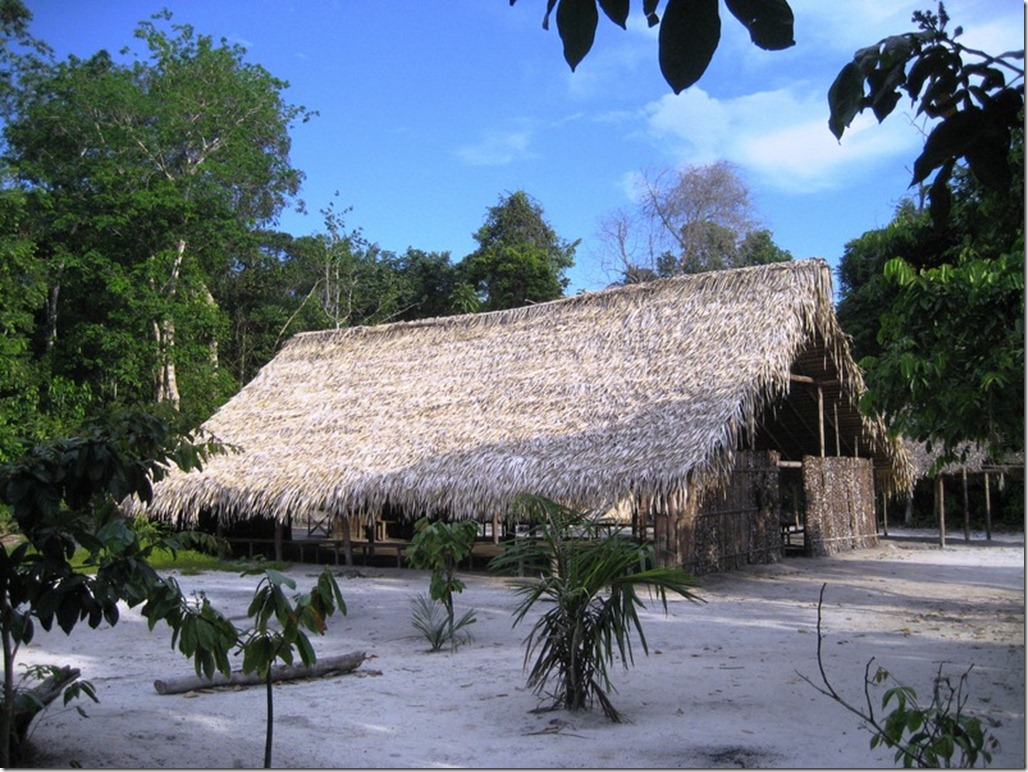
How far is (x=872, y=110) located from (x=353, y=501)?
10.1m

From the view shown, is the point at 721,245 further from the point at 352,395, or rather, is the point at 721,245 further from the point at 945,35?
the point at 945,35

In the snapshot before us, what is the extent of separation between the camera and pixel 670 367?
1138 cm

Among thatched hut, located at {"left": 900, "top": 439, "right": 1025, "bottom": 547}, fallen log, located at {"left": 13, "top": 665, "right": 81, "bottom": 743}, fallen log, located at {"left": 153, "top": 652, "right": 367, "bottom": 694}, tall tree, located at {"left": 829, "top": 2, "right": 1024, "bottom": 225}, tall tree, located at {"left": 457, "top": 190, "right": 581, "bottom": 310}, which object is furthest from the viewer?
tall tree, located at {"left": 457, "top": 190, "right": 581, "bottom": 310}

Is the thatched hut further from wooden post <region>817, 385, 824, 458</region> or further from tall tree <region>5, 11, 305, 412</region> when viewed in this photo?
tall tree <region>5, 11, 305, 412</region>

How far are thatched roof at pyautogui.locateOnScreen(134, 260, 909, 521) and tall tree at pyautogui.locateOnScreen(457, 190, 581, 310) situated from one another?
8096 millimetres

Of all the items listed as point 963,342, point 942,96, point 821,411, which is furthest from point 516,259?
point 942,96

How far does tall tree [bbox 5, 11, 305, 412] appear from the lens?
17.3 metres

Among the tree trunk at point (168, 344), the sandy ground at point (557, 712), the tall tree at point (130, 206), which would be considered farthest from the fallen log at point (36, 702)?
the tree trunk at point (168, 344)

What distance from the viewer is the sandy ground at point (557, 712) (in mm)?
3885

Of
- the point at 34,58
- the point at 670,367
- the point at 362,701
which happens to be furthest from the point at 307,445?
the point at 34,58

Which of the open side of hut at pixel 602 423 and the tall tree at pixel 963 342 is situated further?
the open side of hut at pixel 602 423

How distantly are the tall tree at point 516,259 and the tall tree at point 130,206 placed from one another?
22.5ft

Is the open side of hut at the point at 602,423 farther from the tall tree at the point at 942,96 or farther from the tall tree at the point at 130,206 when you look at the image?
the tall tree at the point at 942,96

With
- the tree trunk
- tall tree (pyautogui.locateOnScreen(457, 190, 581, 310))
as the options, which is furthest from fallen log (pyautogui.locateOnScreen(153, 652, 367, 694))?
tall tree (pyautogui.locateOnScreen(457, 190, 581, 310))
